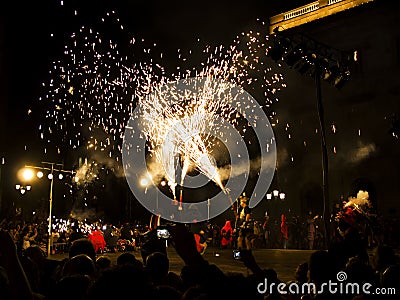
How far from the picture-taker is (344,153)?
26.1 m

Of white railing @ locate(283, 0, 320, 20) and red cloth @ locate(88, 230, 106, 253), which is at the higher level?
white railing @ locate(283, 0, 320, 20)

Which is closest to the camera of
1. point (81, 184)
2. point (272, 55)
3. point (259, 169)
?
point (272, 55)

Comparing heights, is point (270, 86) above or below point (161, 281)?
above

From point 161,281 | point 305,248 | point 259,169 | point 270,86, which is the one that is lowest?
point 305,248

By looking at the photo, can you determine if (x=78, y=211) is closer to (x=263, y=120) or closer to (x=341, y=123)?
(x=263, y=120)

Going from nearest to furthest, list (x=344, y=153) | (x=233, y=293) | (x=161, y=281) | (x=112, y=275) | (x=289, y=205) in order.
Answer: (x=112, y=275)
(x=233, y=293)
(x=161, y=281)
(x=344, y=153)
(x=289, y=205)

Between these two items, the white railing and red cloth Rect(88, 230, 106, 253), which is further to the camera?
the white railing

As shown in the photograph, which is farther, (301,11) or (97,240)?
(301,11)

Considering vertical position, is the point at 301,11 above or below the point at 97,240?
above

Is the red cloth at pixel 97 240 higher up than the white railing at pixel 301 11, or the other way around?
the white railing at pixel 301 11

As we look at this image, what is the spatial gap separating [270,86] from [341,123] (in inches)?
235

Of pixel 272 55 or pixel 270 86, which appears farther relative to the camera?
pixel 270 86

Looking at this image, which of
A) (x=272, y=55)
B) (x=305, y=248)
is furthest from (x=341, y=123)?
(x=272, y=55)

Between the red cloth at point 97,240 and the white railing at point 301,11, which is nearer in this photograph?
the red cloth at point 97,240
